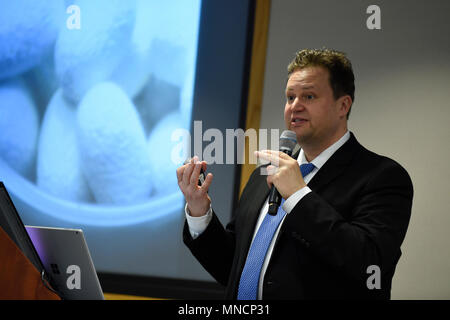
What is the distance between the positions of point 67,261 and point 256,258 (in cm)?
60

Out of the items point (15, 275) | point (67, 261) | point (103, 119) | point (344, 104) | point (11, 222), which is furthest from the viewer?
point (103, 119)

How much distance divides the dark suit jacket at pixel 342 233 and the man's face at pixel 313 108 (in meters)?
0.09

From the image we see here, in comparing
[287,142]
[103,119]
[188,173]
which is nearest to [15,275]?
[188,173]

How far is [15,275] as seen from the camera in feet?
3.43

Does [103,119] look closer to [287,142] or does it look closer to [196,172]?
[196,172]

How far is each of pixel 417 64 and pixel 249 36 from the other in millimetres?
970

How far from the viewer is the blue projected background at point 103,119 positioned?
267 cm

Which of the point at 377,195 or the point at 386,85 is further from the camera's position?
the point at 386,85

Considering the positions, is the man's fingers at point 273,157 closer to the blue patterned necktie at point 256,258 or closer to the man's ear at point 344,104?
the blue patterned necktie at point 256,258

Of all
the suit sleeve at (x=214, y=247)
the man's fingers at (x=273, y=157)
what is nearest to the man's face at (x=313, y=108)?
the man's fingers at (x=273, y=157)

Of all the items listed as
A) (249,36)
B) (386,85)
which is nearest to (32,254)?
(249,36)
